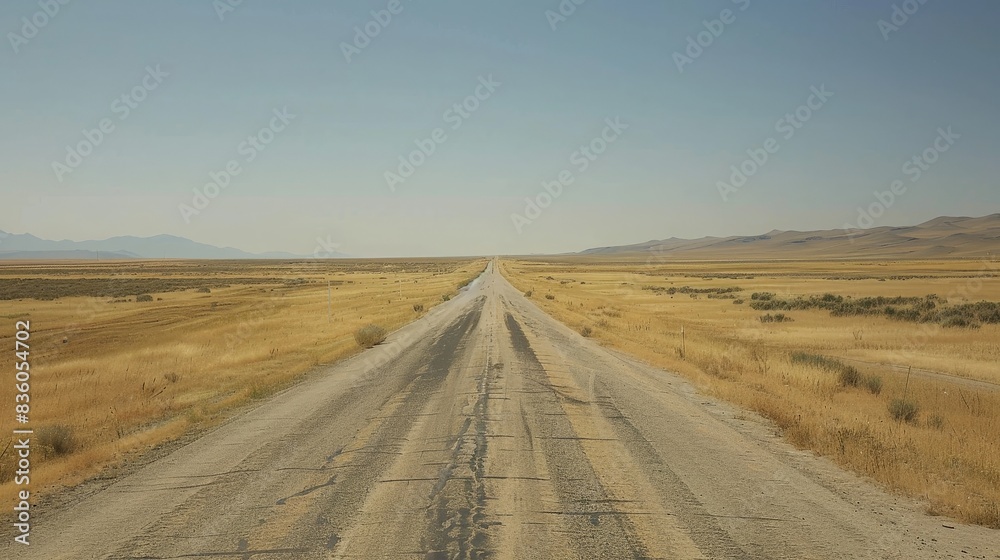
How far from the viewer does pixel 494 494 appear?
22.1 ft

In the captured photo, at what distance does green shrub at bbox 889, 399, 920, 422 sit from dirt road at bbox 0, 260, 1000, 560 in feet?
12.4

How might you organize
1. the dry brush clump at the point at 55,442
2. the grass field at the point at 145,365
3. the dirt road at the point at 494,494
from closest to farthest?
the dirt road at the point at 494,494
the dry brush clump at the point at 55,442
the grass field at the point at 145,365

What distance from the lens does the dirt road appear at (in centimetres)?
548

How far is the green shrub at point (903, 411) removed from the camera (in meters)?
11.9

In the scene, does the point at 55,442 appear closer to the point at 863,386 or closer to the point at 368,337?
the point at 368,337

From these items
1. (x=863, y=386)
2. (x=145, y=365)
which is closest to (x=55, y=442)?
(x=145, y=365)

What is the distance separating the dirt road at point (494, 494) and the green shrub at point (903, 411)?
149 inches

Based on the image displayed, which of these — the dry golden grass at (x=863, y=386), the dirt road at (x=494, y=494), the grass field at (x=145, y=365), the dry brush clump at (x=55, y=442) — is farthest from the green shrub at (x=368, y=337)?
the dry brush clump at (x=55, y=442)

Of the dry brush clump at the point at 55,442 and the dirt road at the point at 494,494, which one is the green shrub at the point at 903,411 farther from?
the dry brush clump at the point at 55,442

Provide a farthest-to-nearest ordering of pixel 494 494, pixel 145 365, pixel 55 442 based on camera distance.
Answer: pixel 145 365, pixel 55 442, pixel 494 494

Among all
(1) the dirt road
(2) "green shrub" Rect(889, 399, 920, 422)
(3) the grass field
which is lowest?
(3) the grass field

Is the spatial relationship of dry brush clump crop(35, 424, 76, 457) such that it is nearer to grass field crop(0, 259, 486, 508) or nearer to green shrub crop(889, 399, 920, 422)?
grass field crop(0, 259, 486, 508)

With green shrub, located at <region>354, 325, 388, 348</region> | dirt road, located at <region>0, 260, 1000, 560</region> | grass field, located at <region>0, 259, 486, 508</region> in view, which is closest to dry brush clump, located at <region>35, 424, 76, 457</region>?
grass field, located at <region>0, 259, 486, 508</region>

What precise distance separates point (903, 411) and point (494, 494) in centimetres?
1030
